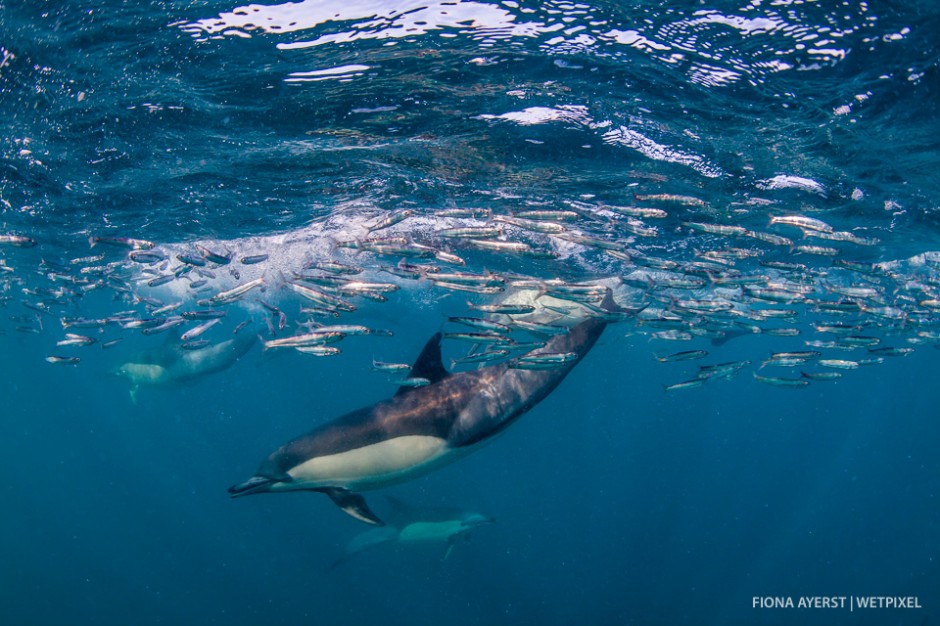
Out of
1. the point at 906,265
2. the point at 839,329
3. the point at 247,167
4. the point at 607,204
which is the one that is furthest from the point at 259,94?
the point at 906,265

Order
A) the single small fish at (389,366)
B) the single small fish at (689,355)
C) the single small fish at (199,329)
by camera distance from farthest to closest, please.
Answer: the single small fish at (199,329), the single small fish at (689,355), the single small fish at (389,366)

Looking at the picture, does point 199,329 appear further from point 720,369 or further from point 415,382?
point 720,369

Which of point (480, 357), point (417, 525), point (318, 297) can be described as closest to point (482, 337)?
point (480, 357)

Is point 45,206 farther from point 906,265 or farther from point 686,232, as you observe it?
point 906,265

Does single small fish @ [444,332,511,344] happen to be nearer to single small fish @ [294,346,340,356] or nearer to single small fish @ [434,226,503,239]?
single small fish @ [434,226,503,239]

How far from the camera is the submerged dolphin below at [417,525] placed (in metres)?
17.7

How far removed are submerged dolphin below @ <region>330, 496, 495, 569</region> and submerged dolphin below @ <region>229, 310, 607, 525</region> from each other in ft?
42.3

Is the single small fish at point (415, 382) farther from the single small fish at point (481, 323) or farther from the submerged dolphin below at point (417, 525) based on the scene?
the submerged dolphin below at point (417, 525)

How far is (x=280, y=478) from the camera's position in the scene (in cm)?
520

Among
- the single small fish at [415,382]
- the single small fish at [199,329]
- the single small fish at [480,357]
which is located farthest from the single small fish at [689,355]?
the single small fish at [199,329]

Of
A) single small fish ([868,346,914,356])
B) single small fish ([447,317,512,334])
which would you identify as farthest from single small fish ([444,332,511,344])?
single small fish ([868,346,914,356])

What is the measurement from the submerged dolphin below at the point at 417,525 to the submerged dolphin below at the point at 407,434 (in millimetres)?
12887

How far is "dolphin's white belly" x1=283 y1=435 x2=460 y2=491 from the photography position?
16.9 feet

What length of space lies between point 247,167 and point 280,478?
8.92 metres
